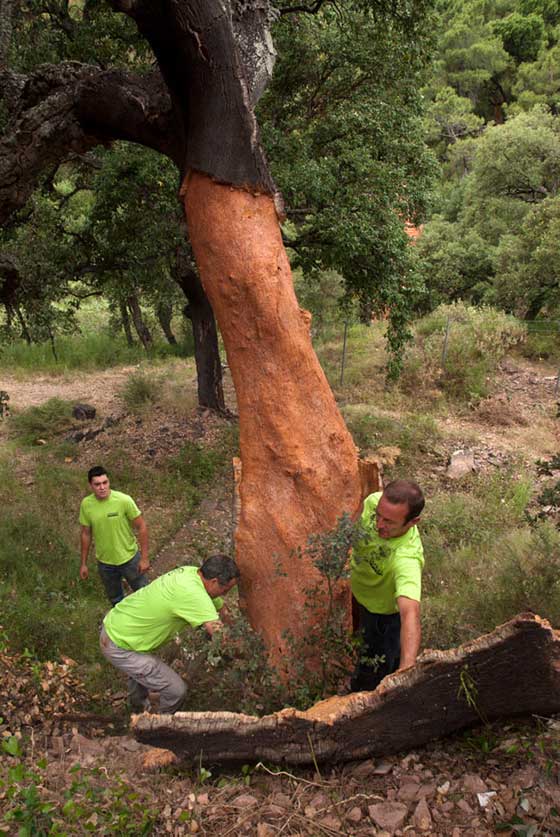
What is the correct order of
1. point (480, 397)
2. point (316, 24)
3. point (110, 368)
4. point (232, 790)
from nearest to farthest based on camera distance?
point (232, 790) → point (316, 24) → point (480, 397) → point (110, 368)

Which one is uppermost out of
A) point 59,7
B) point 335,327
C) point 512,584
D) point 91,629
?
point 59,7

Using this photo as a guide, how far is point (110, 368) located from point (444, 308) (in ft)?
25.6

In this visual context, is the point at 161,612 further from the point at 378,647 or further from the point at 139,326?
the point at 139,326

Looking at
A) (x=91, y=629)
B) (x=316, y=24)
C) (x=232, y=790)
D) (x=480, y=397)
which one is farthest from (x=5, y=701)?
(x=480, y=397)

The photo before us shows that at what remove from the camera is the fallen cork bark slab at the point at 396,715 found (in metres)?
2.50

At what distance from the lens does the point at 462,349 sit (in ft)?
37.8

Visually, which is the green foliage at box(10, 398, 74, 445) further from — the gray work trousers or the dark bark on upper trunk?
the dark bark on upper trunk

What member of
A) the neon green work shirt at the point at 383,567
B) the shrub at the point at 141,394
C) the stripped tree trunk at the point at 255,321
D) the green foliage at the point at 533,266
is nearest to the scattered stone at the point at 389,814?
the neon green work shirt at the point at 383,567

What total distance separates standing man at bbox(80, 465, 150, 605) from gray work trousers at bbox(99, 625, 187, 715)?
126 centimetres

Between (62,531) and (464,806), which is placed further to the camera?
(62,531)

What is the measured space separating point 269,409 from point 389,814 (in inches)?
85.0

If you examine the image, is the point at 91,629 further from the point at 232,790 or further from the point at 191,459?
the point at 191,459

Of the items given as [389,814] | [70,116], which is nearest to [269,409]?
[389,814]

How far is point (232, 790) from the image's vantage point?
2.73 meters
